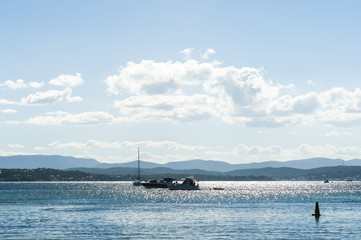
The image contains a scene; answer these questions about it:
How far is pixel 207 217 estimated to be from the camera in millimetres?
88062

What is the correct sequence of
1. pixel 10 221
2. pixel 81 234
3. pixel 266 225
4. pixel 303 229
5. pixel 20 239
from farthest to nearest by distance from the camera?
1. pixel 10 221
2. pixel 266 225
3. pixel 303 229
4. pixel 81 234
5. pixel 20 239

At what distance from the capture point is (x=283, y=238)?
60219mm

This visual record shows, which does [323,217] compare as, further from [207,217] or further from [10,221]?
[10,221]

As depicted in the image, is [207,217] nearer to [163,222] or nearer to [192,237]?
[163,222]

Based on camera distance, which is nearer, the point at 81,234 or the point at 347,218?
the point at 81,234

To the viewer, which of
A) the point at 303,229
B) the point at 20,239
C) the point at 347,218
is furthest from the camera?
the point at 347,218

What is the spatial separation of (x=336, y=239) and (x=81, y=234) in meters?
31.4

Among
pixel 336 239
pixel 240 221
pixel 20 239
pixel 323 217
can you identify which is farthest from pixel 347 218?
pixel 20 239

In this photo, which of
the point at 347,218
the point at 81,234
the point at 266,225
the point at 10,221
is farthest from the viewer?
the point at 347,218

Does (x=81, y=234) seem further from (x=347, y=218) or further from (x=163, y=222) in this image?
(x=347, y=218)

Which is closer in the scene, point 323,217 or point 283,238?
point 283,238

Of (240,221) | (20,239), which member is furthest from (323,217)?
(20,239)

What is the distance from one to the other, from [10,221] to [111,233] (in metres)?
23.3

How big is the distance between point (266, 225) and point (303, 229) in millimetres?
6305
